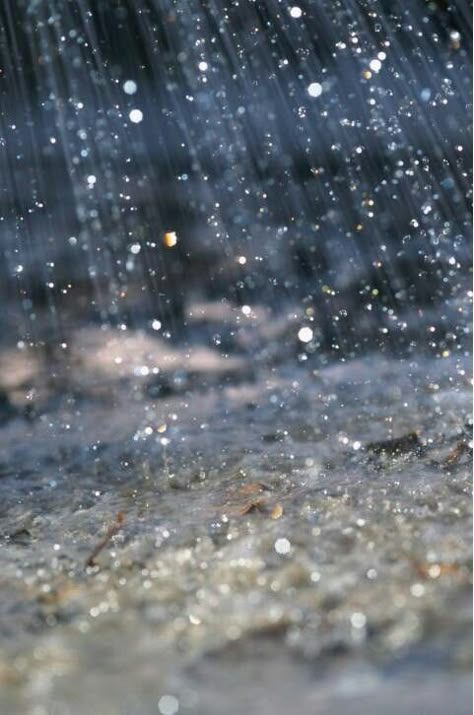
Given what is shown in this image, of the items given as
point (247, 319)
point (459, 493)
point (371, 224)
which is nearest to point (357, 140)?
point (371, 224)

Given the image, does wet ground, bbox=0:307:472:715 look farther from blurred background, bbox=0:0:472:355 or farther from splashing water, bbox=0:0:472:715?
blurred background, bbox=0:0:472:355

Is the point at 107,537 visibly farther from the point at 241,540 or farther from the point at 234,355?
the point at 234,355

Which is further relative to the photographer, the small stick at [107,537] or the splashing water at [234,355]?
the small stick at [107,537]

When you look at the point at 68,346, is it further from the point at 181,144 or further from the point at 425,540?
the point at 425,540

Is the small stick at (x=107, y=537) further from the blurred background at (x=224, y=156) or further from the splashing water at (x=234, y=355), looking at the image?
the blurred background at (x=224, y=156)

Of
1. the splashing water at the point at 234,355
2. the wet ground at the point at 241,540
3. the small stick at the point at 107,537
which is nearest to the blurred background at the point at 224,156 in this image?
the splashing water at the point at 234,355

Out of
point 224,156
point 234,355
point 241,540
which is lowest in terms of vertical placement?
point 241,540

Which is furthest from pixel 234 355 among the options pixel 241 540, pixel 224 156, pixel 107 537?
pixel 241 540
